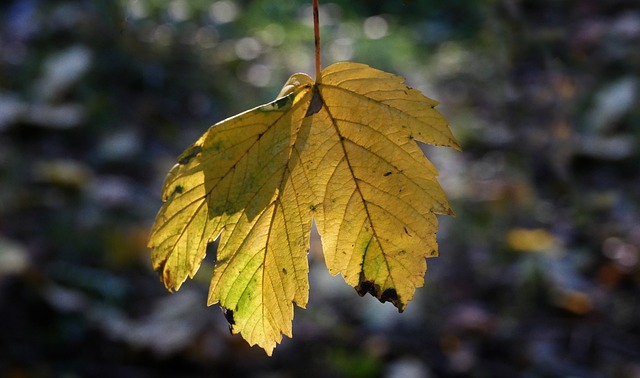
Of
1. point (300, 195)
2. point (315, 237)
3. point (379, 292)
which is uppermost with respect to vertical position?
point (315, 237)

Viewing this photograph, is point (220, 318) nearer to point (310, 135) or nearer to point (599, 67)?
point (310, 135)

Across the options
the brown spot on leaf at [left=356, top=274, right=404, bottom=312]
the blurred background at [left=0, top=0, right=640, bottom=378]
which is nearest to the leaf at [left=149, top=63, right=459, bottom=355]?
the brown spot on leaf at [left=356, top=274, right=404, bottom=312]

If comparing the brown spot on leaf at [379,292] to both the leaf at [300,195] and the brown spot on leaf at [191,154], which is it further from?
the brown spot on leaf at [191,154]

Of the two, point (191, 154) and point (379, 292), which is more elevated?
point (191, 154)

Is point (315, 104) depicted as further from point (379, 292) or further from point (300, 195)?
point (379, 292)

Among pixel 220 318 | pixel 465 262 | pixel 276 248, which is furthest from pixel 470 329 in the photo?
pixel 276 248

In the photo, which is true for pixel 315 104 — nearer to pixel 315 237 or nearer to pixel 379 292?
pixel 379 292

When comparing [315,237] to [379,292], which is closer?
[379,292]

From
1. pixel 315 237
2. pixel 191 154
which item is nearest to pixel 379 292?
pixel 191 154
